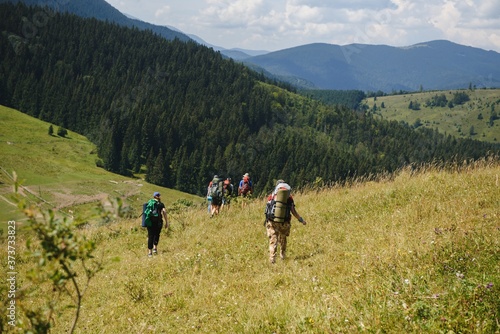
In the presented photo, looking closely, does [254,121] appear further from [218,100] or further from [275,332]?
[275,332]

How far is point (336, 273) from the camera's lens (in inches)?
271

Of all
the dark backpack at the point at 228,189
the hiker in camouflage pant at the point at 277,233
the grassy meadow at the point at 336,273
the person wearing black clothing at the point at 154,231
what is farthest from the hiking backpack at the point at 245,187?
the hiker in camouflage pant at the point at 277,233

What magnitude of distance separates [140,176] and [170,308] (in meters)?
125

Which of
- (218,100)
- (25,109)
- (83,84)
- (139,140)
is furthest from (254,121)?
(25,109)

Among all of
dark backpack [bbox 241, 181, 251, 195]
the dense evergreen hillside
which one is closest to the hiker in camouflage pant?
dark backpack [bbox 241, 181, 251, 195]

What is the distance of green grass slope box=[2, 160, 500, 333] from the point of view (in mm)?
4426

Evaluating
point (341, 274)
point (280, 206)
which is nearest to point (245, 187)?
point (280, 206)

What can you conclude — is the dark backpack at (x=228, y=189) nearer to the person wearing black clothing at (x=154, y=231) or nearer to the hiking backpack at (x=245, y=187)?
the hiking backpack at (x=245, y=187)

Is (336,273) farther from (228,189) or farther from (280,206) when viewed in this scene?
(228,189)

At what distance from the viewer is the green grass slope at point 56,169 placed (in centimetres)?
7650

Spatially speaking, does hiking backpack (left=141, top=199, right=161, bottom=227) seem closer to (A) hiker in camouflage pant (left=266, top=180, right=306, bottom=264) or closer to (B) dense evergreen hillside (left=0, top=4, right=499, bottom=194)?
(A) hiker in camouflage pant (left=266, top=180, right=306, bottom=264)

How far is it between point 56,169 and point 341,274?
10218 cm

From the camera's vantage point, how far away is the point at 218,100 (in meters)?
197

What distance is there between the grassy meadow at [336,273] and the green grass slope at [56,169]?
59394mm
